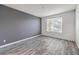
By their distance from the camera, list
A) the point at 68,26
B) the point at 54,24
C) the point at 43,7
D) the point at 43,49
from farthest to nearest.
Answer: the point at 54,24 < the point at 68,26 < the point at 43,7 < the point at 43,49

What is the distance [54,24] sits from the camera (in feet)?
22.8

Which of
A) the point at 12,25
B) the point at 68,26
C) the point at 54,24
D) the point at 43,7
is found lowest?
the point at 68,26

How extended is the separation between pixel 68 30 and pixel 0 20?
15.5ft

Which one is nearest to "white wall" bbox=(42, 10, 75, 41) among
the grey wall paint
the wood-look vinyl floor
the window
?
the window

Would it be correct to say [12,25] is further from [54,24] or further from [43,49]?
[54,24]

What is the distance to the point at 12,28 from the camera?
439cm

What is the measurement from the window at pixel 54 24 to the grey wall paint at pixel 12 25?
2.66 metres

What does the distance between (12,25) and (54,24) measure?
13.5 ft

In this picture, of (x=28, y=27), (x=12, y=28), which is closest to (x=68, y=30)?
(x=28, y=27)

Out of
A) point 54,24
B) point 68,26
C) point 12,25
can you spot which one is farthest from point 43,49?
point 54,24

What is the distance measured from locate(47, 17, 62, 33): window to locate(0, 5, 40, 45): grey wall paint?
2.66 m

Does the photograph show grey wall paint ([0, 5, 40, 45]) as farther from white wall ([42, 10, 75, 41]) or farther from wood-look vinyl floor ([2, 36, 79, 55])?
white wall ([42, 10, 75, 41])

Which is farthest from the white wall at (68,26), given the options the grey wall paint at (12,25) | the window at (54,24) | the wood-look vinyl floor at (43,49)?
the grey wall paint at (12,25)
